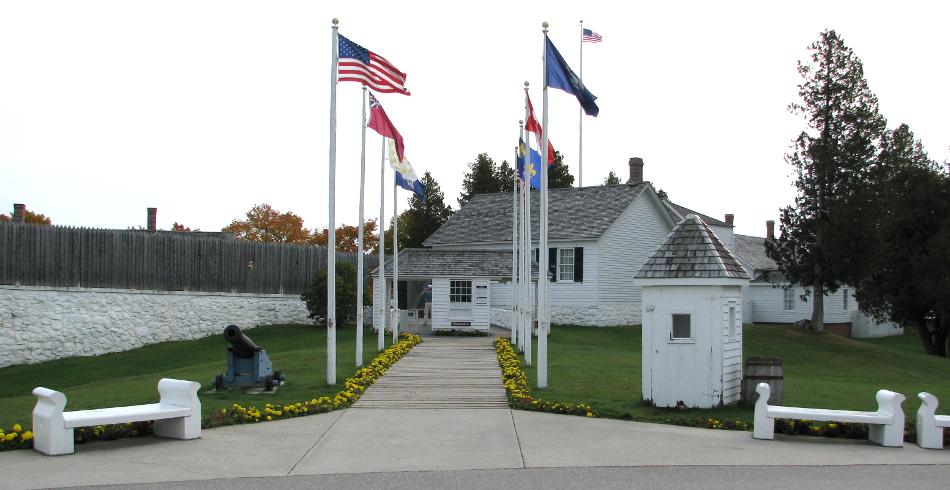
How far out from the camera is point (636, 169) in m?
46.4

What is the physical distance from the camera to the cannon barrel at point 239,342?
1598cm

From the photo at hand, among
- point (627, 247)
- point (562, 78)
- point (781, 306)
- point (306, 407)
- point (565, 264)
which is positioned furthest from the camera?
point (781, 306)

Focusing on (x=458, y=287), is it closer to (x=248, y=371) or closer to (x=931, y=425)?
(x=248, y=371)

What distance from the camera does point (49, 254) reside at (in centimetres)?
3147

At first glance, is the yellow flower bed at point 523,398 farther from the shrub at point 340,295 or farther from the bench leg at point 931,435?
the shrub at point 340,295

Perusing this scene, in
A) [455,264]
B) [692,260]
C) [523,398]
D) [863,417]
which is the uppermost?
[455,264]

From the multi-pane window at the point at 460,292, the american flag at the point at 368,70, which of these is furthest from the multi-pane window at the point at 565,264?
the american flag at the point at 368,70

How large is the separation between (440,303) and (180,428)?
68.8 feet

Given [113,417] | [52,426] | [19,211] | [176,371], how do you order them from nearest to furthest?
[52,426], [113,417], [176,371], [19,211]

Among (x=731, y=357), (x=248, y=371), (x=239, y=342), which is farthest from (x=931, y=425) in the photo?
(x=248, y=371)

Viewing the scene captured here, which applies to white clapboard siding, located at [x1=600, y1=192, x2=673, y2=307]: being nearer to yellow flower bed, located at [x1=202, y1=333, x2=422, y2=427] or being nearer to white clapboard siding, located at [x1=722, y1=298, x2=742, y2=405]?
yellow flower bed, located at [x1=202, y1=333, x2=422, y2=427]

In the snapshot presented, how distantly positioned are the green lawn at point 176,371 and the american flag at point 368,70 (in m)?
5.96

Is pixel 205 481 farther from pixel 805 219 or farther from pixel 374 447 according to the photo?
pixel 805 219

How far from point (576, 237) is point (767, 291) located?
16445mm
